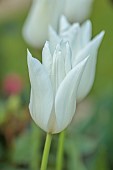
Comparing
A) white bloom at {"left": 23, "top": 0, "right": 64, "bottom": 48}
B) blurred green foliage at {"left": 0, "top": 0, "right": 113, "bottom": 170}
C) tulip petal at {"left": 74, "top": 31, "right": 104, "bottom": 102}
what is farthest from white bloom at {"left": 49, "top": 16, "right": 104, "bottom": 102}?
blurred green foliage at {"left": 0, "top": 0, "right": 113, "bottom": 170}

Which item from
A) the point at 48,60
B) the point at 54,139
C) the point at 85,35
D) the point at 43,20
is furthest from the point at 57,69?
the point at 54,139

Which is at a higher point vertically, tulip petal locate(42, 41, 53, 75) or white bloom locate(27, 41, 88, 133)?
tulip petal locate(42, 41, 53, 75)

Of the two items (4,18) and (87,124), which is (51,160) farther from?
(4,18)

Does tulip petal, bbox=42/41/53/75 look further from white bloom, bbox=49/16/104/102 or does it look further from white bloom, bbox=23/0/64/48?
white bloom, bbox=23/0/64/48

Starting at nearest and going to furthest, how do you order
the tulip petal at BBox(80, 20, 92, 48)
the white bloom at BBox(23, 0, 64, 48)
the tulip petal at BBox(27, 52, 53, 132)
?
1. the tulip petal at BBox(27, 52, 53, 132)
2. the tulip petal at BBox(80, 20, 92, 48)
3. the white bloom at BBox(23, 0, 64, 48)

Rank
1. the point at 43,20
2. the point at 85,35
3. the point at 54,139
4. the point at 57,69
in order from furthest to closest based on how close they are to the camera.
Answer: the point at 54,139 < the point at 43,20 < the point at 85,35 < the point at 57,69

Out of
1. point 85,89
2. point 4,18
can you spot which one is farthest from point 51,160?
point 4,18

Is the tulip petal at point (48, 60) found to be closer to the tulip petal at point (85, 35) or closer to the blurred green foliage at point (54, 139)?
the tulip petal at point (85, 35)

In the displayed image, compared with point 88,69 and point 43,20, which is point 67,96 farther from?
point 43,20
